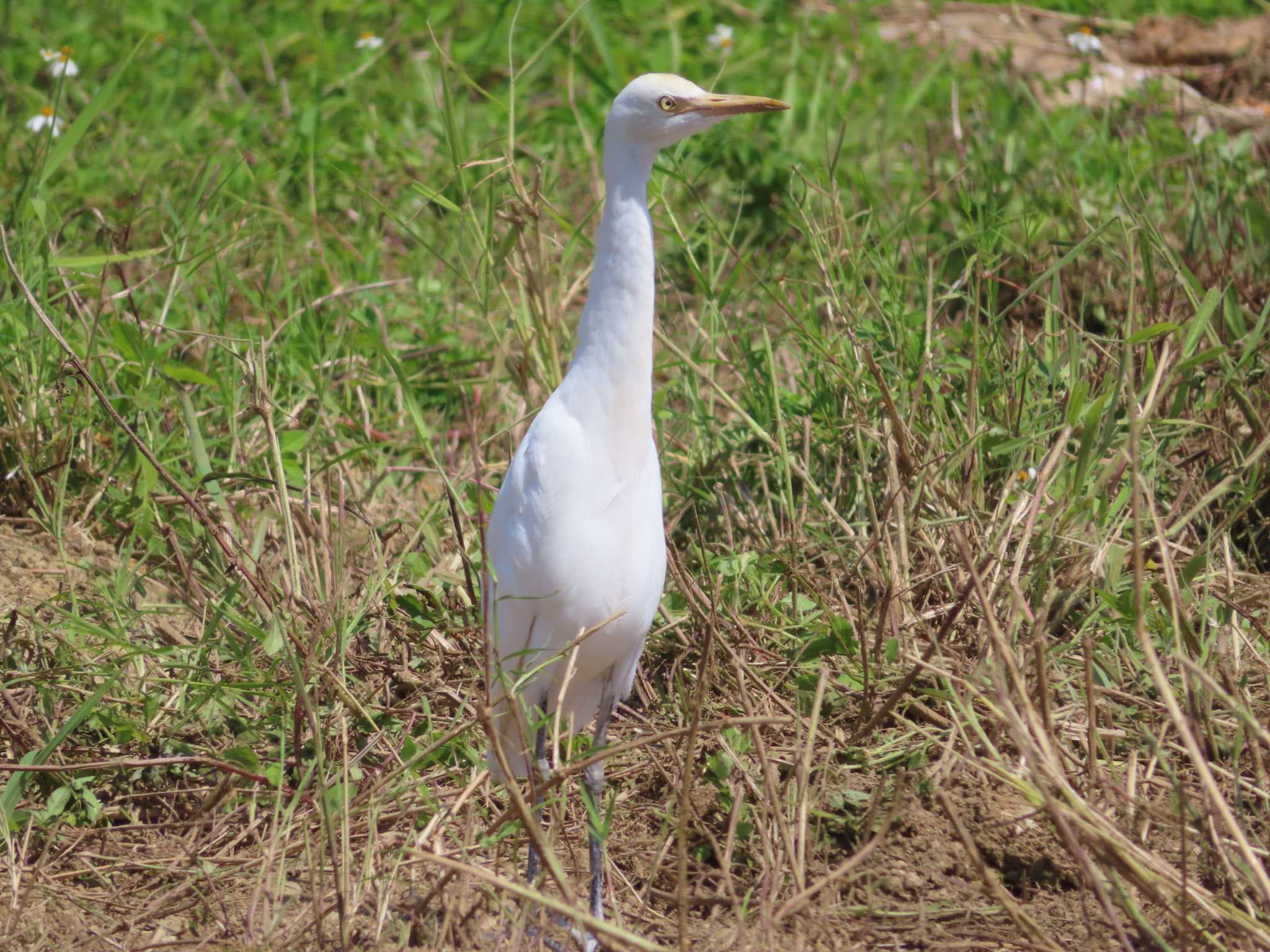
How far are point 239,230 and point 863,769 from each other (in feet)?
7.11

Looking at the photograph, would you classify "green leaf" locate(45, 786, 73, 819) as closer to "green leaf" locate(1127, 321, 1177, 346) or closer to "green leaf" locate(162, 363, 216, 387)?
"green leaf" locate(162, 363, 216, 387)

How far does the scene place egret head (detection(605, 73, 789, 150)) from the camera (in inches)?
84.0

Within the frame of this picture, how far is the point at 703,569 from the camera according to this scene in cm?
277

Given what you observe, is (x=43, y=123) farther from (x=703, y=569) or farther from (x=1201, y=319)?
(x=1201, y=319)

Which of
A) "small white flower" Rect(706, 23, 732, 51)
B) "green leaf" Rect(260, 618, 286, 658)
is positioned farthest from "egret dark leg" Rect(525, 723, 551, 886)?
"small white flower" Rect(706, 23, 732, 51)

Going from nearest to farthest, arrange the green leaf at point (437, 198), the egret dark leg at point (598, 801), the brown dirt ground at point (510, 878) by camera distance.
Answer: the brown dirt ground at point (510, 878) < the egret dark leg at point (598, 801) < the green leaf at point (437, 198)

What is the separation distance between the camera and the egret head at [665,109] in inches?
84.0

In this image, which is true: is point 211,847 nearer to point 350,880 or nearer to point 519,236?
point 350,880

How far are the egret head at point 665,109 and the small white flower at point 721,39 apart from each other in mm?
3097

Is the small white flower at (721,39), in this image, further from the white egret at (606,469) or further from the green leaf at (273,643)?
the green leaf at (273,643)

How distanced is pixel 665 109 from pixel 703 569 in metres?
1.00

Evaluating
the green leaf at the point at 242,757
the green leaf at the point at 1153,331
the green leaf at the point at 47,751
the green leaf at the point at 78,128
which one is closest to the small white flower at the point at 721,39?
the green leaf at the point at 78,128

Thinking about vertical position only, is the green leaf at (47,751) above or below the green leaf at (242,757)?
above

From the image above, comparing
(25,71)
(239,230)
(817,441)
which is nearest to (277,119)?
(25,71)
